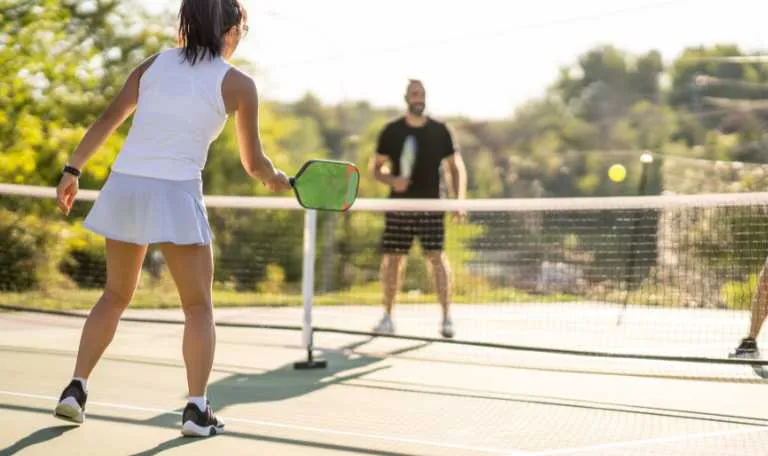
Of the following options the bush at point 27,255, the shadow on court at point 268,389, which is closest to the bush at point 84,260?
the bush at point 27,255

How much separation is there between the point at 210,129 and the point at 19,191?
624cm

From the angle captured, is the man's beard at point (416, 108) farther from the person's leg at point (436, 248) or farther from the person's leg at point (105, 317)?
the person's leg at point (105, 317)

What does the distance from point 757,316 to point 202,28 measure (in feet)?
16.5

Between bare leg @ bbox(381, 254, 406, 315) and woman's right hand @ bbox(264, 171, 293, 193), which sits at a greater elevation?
woman's right hand @ bbox(264, 171, 293, 193)

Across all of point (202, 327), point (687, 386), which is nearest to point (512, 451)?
point (202, 327)

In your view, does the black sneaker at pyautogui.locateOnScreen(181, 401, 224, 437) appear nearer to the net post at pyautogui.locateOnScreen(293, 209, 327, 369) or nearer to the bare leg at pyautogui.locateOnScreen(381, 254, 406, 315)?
the net post at pyautogui.locateOnScreen(293, 209, 327, 369)

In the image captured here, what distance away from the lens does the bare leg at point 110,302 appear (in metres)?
6.11

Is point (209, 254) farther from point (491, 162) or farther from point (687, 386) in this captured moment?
point (491, 162)

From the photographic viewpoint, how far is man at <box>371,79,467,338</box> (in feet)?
37.5

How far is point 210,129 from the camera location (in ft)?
19.8

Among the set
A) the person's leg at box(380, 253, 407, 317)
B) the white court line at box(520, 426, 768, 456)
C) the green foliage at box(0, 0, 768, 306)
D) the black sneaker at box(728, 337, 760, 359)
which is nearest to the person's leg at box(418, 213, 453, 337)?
the person's leg at box(380, 253, 407, 317)

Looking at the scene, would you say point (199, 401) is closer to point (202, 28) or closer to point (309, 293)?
point (202, 28)

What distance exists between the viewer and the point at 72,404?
6027 millimetres

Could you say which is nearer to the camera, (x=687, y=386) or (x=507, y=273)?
(x=687, y=386)
